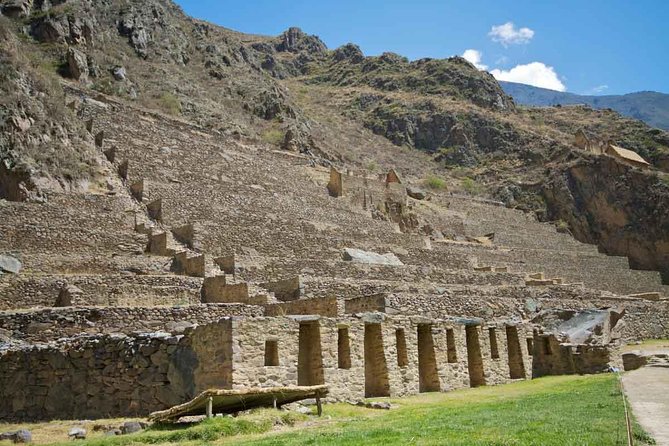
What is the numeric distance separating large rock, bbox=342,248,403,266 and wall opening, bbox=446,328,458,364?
998 centimetres

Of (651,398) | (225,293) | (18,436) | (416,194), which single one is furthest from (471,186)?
(18,436)

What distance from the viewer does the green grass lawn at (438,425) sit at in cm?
893

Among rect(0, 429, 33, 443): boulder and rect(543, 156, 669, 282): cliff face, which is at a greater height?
rect(543, 156, 669, 282): cliff face

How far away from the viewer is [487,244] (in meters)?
50.0

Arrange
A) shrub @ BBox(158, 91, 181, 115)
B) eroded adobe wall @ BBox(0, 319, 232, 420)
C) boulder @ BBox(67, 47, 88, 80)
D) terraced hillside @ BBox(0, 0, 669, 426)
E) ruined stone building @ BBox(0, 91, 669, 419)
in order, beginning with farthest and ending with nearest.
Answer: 1. shrub @ BBox(158, 91, 181, 115)
2. boulder @ BBox(67, 47, 88, 80)
3. terraced hillside @ BBox(0, 0, 669, 426)
4. ruined stone building @ BBox(0, 91, 669, 419)
5. eroded adobe wall @ BBox(0, 319, 232, 420)

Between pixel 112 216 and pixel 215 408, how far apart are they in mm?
15609

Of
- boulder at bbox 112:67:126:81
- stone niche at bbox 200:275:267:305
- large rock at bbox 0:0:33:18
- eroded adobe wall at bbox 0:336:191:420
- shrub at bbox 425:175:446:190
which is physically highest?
large rock at bbox 0:0:33:18

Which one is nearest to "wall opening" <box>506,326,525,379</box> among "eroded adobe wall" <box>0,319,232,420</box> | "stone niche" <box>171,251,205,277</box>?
"stone niche" <box>171,251,205,277</box>

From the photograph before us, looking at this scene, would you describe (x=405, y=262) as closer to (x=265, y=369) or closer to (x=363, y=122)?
(x=265, y=369)

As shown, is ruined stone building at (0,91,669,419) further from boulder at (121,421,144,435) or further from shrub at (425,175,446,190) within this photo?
shrub at (425,175,446,190)

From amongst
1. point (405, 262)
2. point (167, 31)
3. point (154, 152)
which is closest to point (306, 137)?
point (167, 31)

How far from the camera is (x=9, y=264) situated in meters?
19.9

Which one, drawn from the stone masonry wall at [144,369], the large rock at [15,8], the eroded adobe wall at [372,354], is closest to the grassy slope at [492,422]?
A: the eroded adobe wall at [372,354]

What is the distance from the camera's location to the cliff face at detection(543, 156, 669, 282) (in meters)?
60.7
